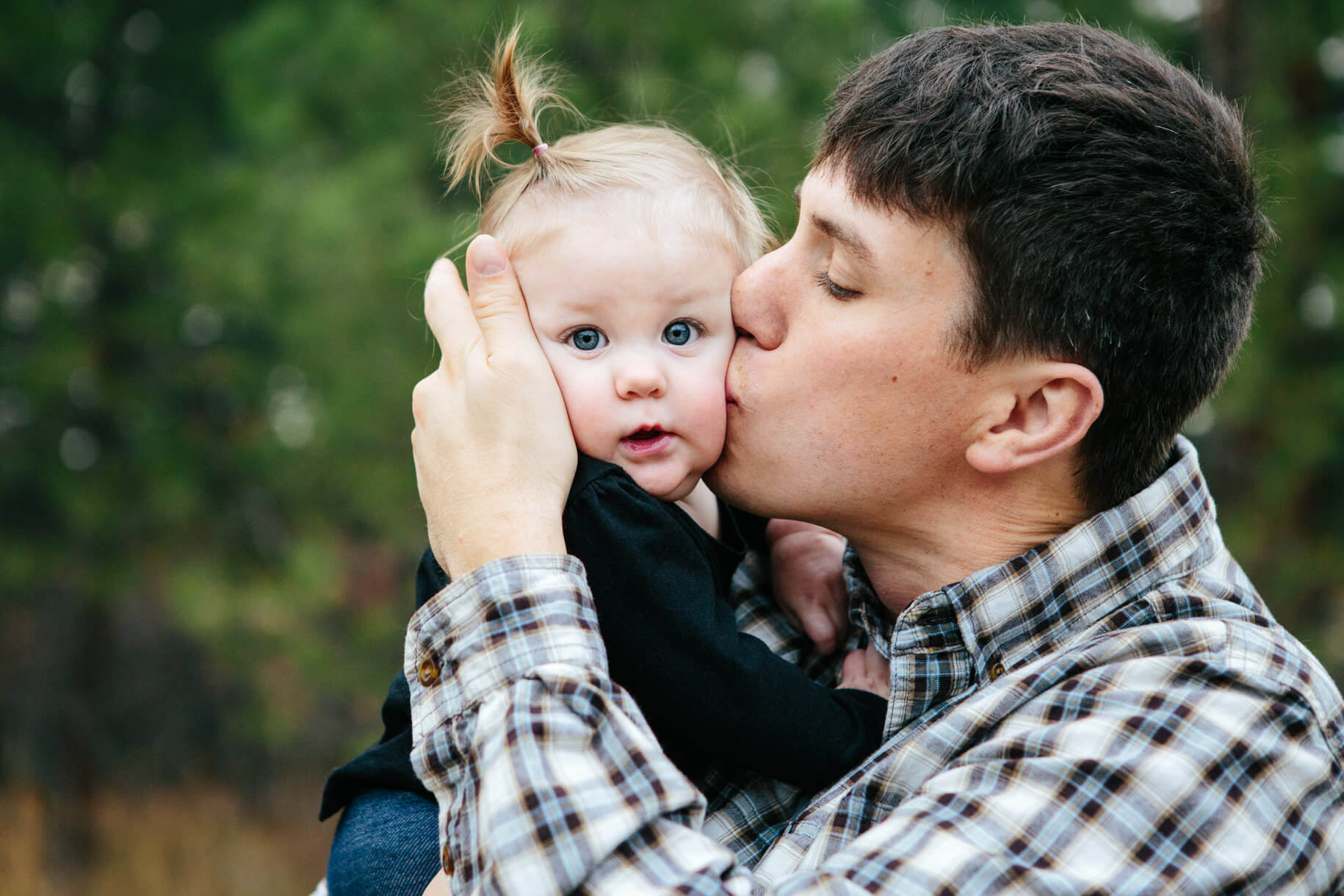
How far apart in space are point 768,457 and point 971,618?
0.39 meters

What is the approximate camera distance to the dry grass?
680 centimetres

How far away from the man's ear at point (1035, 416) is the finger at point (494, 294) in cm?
69

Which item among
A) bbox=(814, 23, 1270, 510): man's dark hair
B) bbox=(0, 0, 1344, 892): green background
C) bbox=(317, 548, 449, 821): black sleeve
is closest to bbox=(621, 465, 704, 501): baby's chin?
bbox=(317, 548, 449, 821): black sleeve

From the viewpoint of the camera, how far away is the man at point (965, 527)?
4.50 feet

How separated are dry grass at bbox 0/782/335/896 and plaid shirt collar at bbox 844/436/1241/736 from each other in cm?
616

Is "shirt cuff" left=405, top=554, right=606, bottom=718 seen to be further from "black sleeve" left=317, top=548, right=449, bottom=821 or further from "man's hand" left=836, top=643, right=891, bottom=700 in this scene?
"man's hand" left=836, top=643, right=891, bottom=700

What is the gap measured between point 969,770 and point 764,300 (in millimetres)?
777

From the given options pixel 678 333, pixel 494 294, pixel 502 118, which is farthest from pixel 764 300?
pixel 502 118

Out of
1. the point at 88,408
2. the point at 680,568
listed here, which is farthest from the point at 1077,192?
the point at 88,408

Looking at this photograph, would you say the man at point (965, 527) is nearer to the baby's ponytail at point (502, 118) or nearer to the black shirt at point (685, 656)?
the black shirt at point (685, 656)

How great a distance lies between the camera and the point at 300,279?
553 centimetres

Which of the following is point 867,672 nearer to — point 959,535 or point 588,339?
point 959,535

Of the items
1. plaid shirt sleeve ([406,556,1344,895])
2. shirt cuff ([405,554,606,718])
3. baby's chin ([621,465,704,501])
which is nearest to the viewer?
plaid shirt sleeve ([406,556,1344,895])

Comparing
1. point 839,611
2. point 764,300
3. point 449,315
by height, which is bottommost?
point 839,611
